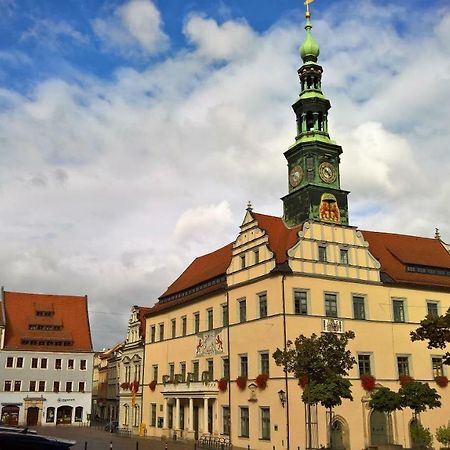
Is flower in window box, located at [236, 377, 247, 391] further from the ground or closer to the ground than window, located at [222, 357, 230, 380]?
closer to the ground

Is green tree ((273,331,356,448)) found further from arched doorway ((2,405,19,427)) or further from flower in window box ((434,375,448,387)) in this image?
arched doorway ((2,405,19,427))

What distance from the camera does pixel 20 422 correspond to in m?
62.1

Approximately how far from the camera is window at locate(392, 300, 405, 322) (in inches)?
1631

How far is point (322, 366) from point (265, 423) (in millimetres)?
9806

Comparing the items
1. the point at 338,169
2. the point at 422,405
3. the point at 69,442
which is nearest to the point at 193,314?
the point at 338,169

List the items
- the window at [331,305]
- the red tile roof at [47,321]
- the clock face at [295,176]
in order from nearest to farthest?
the window at [331,305] → the clock face at [295,176] → the red tile roof at [47,321]

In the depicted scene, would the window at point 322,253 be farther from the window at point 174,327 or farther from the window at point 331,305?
the window at point 174,327

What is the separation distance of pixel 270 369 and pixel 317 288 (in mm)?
6243

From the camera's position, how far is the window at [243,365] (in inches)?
1581

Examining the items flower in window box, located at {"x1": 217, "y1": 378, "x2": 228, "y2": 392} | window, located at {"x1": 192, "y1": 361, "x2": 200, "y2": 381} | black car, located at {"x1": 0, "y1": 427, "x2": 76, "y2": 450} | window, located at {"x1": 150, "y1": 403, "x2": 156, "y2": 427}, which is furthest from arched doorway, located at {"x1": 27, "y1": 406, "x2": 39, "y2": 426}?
black car, located at {"x1": 0, "y1": 427, "x2": 76, "y2": 450}

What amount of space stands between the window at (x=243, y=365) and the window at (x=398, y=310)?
11.2 m

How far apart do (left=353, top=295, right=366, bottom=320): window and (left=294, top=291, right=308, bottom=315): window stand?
4.15 metres

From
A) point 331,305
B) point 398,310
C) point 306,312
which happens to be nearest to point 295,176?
point 331,305

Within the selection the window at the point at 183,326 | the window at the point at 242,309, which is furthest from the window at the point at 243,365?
the window at the point at 183,326
